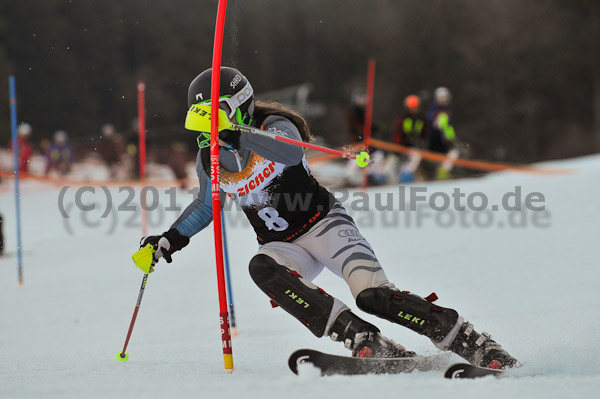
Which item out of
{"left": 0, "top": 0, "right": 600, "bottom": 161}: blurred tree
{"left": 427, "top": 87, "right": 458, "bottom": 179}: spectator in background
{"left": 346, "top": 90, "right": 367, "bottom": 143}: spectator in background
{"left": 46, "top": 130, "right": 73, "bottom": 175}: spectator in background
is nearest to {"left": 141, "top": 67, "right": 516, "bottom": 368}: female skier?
{"left": 346, "top": 90, "right": 367, "bottom": 143}: spectator in background

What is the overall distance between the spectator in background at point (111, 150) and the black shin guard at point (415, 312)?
9.09m

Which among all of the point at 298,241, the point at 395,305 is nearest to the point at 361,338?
the point at 395,305

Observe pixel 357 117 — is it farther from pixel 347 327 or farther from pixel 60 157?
pixel 347 327

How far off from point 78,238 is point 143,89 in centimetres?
346

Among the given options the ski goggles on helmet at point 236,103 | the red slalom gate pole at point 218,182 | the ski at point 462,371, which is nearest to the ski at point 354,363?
the ski at point 462,371

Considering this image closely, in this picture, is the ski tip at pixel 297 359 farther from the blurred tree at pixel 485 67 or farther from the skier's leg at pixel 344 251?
the blurred tree at pixel 485 67

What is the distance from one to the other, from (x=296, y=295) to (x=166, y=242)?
2.33 feet

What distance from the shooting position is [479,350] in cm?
257

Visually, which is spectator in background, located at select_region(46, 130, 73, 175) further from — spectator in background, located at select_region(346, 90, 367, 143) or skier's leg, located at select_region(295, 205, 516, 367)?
skier's leg, located at select_region(295, 205, 516, 367)

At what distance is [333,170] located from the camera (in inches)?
755

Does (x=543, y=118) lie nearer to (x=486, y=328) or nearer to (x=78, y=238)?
(x=78, y=238)

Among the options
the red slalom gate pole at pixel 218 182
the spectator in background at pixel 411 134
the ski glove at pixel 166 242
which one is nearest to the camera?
the red slalom gate pole at pixel 218 182

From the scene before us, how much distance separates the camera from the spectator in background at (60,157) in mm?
15266

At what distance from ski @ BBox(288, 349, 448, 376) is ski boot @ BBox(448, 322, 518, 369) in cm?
13
